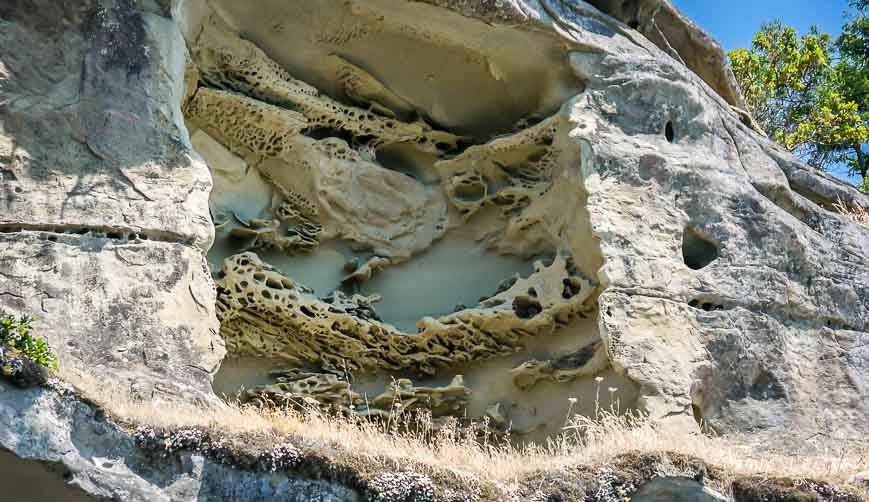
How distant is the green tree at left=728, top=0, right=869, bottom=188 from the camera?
1795 cm

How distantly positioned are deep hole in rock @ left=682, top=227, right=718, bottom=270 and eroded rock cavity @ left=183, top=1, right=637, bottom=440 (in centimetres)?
79

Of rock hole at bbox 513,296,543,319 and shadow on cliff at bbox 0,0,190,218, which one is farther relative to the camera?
rock hole at bbox 513,296,543,319

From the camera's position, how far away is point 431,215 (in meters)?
12.2

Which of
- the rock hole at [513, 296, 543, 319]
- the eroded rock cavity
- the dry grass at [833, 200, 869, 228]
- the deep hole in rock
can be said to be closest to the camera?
the deep hole in rock

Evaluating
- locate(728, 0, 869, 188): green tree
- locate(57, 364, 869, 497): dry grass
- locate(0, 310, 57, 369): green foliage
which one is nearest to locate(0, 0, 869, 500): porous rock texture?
locate(57, 364, 869, 497): dry grass

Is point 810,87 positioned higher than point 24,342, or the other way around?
point 810,87

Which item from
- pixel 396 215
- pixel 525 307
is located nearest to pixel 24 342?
pixel 525 307

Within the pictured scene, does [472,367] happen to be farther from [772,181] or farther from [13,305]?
[13,305]

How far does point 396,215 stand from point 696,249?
2772 millimetres

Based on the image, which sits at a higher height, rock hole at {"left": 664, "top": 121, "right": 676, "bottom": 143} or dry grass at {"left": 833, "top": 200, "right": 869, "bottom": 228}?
rock hole at {"left": 664, "top": 121, "right": 676, "bottom": 143}

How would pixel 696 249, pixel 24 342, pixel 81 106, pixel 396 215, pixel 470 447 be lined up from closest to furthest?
pixel 24 342 < pixel 470 447 < pixel 81 106 < pixel 696 249 < pixel 396 215

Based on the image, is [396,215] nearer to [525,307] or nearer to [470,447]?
[525,307]

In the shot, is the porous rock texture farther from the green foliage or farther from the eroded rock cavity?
the green foliage

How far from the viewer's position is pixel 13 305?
832cm
